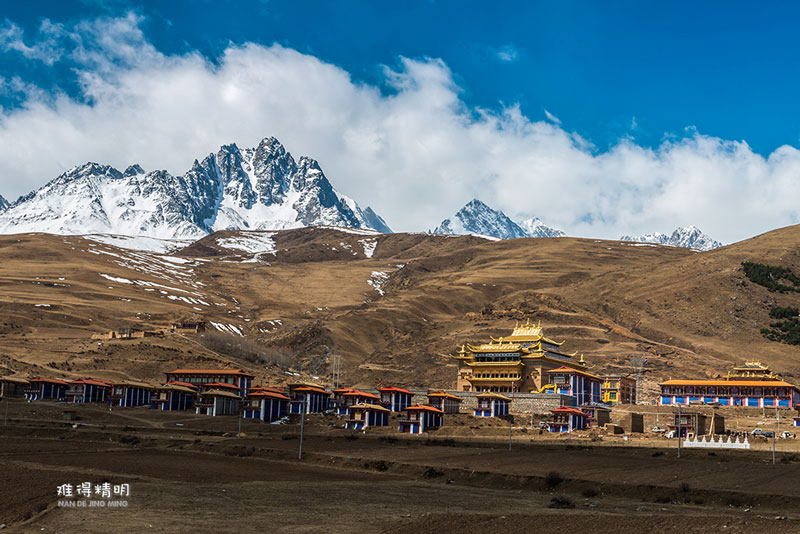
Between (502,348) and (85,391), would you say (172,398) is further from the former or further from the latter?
(502,348)

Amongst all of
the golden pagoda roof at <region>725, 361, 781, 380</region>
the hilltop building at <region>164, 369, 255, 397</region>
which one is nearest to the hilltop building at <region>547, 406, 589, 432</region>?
the golden pagoda roof at <region>725, 361, 781, 380</region>

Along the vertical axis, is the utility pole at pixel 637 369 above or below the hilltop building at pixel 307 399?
above

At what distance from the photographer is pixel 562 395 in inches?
4112

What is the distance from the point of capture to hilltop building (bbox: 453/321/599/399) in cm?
11500

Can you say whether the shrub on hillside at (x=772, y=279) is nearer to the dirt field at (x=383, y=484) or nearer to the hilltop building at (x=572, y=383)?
the hilltop building at (x=572, y=383)

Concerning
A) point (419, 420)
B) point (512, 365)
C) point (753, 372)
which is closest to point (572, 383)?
point (512, 365)

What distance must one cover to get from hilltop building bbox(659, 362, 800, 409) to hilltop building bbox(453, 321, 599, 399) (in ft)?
42.3

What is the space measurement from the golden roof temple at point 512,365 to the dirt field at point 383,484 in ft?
105

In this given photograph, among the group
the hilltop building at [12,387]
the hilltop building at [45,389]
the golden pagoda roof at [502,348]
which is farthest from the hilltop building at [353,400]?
the hilltop building at [12,387]

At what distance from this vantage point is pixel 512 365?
116 m

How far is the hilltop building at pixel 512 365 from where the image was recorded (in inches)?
4528

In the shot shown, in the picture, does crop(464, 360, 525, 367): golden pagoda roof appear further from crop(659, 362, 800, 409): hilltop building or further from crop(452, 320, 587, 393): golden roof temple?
crop(659, 362, 800, 409): hilltop building

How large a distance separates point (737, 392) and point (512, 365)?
29.5 meters

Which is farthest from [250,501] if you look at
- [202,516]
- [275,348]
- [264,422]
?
[275,348]
